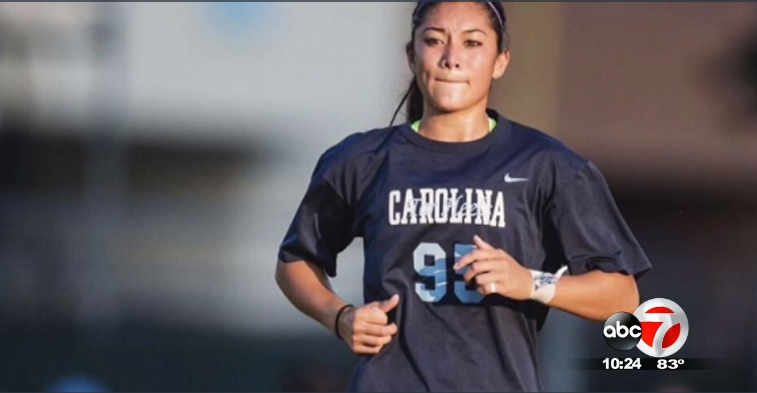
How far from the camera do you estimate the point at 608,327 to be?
2.20 m

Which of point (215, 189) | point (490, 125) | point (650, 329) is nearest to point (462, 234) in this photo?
point (490, 125)

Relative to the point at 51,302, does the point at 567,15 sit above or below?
above

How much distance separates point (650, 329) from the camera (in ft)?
7.66

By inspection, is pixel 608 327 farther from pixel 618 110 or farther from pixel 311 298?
pixel 618 110

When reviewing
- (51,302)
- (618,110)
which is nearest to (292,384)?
(51,302)

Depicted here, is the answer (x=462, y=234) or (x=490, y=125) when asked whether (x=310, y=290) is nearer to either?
(x=462, y=234)

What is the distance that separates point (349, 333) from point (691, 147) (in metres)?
3.53

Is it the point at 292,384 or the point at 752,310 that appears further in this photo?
the point at 292,384

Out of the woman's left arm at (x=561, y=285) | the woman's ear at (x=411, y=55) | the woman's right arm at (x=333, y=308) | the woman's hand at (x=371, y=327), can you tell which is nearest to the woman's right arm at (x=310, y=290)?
the woman's right arm at (x=333, y=308)

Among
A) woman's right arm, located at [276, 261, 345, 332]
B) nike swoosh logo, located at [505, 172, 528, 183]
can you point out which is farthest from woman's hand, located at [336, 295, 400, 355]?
nike swoosh logo, located at [505, 172, 528, 183]

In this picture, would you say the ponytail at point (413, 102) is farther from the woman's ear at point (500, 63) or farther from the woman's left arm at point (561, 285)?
the woman's left arm at point (561, 285)

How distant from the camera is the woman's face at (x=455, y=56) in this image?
2.04 metres

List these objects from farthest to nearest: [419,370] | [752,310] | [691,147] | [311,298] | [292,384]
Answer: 1. [292,384]
2. [691,147]
3. [752,310]
4. [311,298]
5. [419,370]

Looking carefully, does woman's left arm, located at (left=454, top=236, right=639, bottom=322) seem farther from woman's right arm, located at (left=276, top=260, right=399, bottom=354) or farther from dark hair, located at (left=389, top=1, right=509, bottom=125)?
dark hair, located at (left=389, top=1, right=509, bottom=125)
